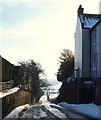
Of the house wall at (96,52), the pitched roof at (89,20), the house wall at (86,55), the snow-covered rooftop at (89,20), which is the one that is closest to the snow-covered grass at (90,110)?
the house wall at (96,52)

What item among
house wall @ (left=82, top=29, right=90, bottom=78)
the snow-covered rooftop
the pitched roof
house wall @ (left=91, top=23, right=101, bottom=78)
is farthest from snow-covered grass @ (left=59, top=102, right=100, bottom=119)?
the snow-covered rooftop

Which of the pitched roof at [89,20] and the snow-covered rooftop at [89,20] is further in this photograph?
the snow-covered rooftop at [89,20]

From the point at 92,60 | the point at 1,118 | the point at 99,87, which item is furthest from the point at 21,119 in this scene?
the point at 92,60

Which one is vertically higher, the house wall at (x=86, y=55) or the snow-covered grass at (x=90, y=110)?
the house wall at (x=86, y=55)

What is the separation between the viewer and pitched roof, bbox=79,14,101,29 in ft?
98.7

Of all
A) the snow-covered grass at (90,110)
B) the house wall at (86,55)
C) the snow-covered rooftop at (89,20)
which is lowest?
the snow-covered grass at (90,110)

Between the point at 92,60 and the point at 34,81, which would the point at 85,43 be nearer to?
the point at 92,60

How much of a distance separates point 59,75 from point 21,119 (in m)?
35.3

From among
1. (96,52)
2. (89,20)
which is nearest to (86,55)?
(96,52)

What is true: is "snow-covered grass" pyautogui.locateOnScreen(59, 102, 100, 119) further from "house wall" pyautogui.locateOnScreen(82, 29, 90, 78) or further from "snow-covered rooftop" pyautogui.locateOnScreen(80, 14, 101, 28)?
"snow-covered rooftop" pyautogui.locateOnScreen(80, 14, 101, 28)

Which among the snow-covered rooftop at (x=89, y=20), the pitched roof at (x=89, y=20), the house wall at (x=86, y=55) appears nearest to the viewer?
the house wall at (x=86, y=55)

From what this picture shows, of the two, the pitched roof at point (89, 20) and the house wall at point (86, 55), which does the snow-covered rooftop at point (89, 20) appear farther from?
the house wall at point (86, 55)

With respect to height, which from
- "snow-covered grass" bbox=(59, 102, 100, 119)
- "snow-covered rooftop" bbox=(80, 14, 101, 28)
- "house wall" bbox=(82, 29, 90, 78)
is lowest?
"snow-covered grass" bbox=(59, 102, 100, 119)

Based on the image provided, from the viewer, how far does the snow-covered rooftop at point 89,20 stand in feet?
99.1
